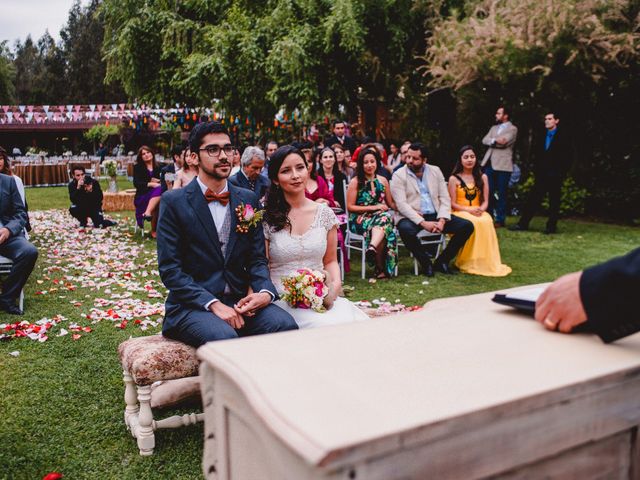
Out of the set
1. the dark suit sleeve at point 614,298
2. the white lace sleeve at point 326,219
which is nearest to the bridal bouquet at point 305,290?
the white lace sleeve at point 326,219

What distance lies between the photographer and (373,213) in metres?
7.81

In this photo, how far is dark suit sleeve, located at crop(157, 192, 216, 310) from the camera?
3.47m

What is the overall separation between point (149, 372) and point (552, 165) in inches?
365

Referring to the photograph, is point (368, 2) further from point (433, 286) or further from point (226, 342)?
point (226, 342)

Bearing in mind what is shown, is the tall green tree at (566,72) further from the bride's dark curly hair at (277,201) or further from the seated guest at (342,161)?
the bride's dark curly hair at (277,201)

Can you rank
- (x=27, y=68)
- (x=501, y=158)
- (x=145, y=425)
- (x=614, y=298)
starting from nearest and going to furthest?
(x=614, y=298) → (x=145, y=425) → (x=501, y=158) → (x=27, y=68)

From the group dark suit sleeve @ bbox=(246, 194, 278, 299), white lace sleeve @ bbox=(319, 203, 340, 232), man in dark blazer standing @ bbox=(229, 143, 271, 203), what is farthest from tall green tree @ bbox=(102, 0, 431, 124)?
dark suit sleeve @ bbox=(246, 194, 278, 299)

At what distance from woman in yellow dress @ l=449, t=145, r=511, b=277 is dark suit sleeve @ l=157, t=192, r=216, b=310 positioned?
5224mm

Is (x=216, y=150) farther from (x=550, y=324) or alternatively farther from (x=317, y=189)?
(x=317, y=189)

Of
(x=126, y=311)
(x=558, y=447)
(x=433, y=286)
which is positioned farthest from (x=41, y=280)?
(x=558, y=447)

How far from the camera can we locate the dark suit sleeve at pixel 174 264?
137 inches

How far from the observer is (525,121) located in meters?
13.8

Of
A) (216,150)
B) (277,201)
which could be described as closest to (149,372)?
(216,150)

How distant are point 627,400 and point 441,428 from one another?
580mm
